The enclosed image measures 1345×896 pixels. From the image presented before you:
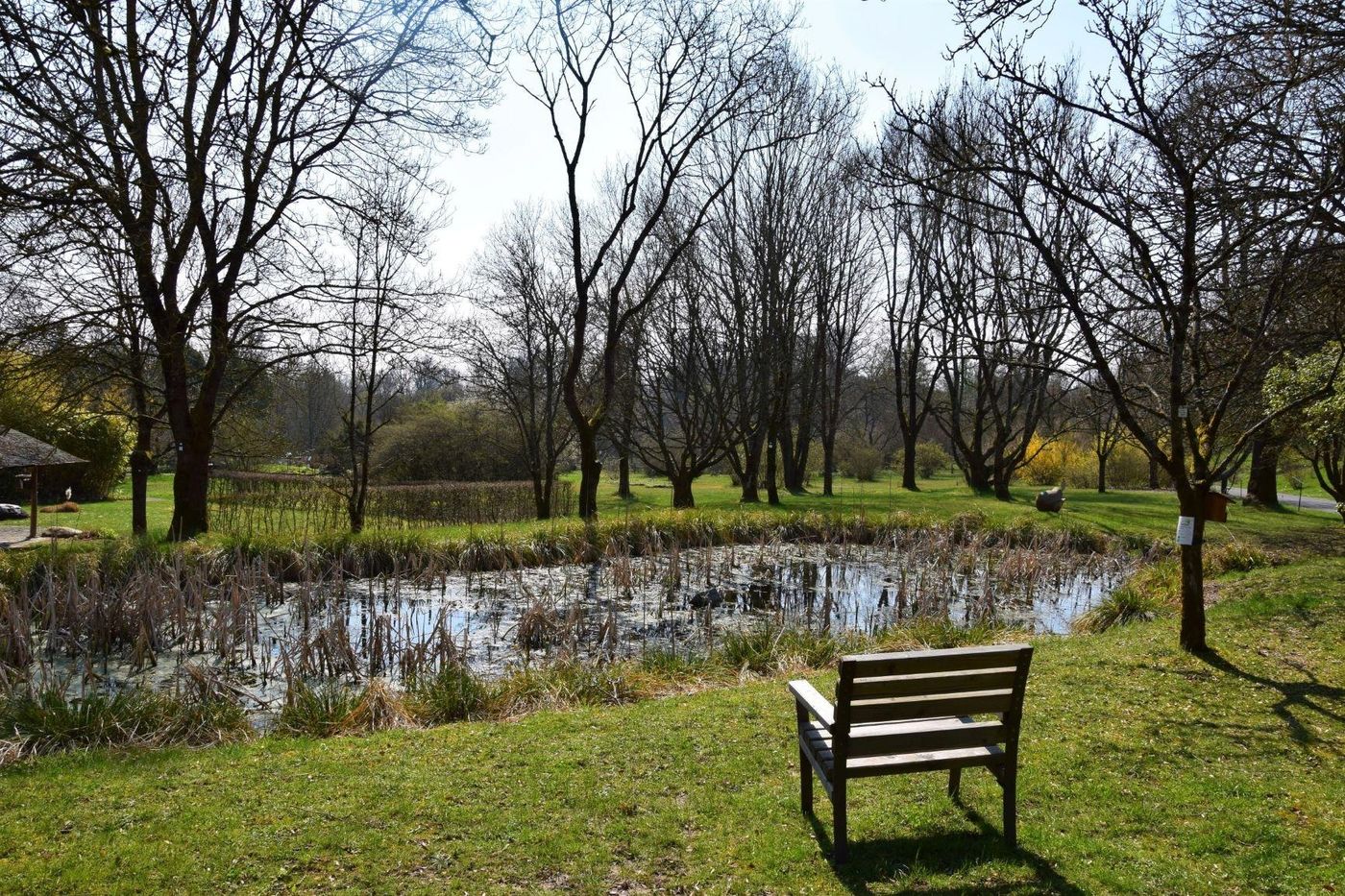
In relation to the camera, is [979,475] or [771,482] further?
[979,475]

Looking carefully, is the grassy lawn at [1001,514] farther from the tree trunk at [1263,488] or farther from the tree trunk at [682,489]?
the tree trunk at [682,489]

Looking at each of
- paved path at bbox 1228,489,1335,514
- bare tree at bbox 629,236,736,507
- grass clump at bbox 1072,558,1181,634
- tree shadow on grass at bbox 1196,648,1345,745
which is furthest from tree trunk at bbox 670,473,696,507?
paved path at bbox 1228,489,1335,514

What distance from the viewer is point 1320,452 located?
621 inches

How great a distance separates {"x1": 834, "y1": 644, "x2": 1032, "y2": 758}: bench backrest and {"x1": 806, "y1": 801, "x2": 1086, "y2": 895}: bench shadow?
0.43m

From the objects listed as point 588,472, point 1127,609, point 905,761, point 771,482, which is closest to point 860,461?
point 771,482

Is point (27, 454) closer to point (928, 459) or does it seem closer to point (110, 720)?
point (110, 720)

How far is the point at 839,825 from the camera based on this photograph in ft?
11.8

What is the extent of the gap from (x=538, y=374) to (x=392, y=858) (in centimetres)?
2420

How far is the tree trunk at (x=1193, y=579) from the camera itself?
637cm

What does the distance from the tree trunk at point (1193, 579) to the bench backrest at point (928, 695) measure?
352cm

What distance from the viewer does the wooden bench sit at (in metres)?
3.59

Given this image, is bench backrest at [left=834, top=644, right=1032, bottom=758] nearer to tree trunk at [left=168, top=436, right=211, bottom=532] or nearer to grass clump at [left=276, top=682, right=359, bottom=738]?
grass clump at [left=276, top=682, right=359, bottom=738]

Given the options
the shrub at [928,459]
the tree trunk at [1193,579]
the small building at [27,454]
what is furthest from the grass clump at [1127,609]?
the shrub at [928,459]

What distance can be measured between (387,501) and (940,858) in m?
20.3
